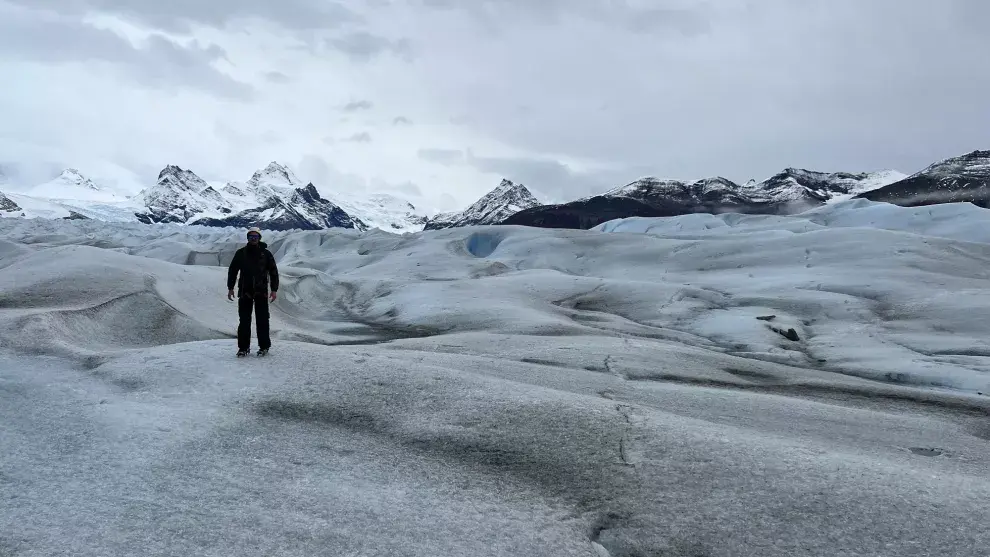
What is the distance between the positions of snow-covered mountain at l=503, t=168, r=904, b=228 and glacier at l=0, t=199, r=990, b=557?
106393mm

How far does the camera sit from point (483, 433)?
16.8ft

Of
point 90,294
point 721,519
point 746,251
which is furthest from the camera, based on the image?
point 746,251

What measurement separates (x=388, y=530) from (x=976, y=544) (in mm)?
3363

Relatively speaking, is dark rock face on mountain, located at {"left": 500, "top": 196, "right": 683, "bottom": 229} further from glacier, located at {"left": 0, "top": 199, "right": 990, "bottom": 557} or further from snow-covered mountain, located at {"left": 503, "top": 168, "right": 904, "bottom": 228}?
glacier, located at {"left": 0, "top": 199, "right": 990, "bottom": 557}

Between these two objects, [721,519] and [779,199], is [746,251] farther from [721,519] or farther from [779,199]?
[779,199]

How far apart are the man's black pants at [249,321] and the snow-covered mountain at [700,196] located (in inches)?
4362

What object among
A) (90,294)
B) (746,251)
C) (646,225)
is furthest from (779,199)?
(90,294)

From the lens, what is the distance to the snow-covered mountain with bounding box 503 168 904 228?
113 meters

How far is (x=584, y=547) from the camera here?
3.61 meters

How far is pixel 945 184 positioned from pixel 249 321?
123981mm

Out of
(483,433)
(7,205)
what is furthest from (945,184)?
(7,205)

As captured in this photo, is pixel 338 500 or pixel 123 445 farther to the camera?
pixel 123 445

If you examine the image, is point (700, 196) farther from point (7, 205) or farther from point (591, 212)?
point (7, 205)

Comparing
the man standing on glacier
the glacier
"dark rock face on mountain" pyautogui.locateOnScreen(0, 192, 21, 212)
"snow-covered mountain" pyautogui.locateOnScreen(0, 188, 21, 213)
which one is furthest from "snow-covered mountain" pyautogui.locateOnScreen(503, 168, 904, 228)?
"dark rock face on mountain" pyautogui.locateOnScreen(0, 192, 21, 212)
